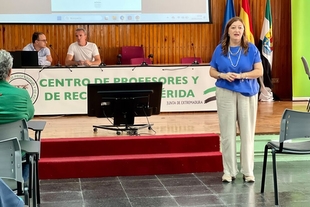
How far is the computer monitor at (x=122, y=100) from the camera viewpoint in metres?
5.95

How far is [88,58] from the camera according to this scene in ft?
27.7

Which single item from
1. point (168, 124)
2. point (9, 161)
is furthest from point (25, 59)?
point (9, 161)

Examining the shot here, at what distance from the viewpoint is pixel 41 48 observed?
8312 mm

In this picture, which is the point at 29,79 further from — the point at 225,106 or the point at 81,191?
the point at 225,106

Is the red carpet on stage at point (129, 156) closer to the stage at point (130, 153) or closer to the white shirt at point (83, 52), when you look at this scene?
the stage at point (130, 153)

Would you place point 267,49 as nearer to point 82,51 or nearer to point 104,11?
point 104,11

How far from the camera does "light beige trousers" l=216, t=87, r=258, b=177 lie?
15.4 feet

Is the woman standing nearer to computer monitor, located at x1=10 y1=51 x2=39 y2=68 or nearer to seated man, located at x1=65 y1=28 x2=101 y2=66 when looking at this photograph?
computer monitor, located at x1=10 y1=51 x2=39 y2=68

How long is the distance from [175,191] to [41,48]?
4674 millimetres

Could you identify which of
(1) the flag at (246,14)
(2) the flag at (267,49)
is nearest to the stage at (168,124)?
(2) the flag at (267,49)

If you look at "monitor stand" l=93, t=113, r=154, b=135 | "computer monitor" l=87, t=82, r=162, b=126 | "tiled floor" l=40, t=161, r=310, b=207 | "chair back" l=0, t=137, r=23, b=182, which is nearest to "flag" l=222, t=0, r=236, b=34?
"computer monitor" l=87, t=82, r=162, b=126

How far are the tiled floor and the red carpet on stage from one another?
108mm

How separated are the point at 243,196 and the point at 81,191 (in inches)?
60.3

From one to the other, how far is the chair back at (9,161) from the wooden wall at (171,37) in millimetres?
7197
